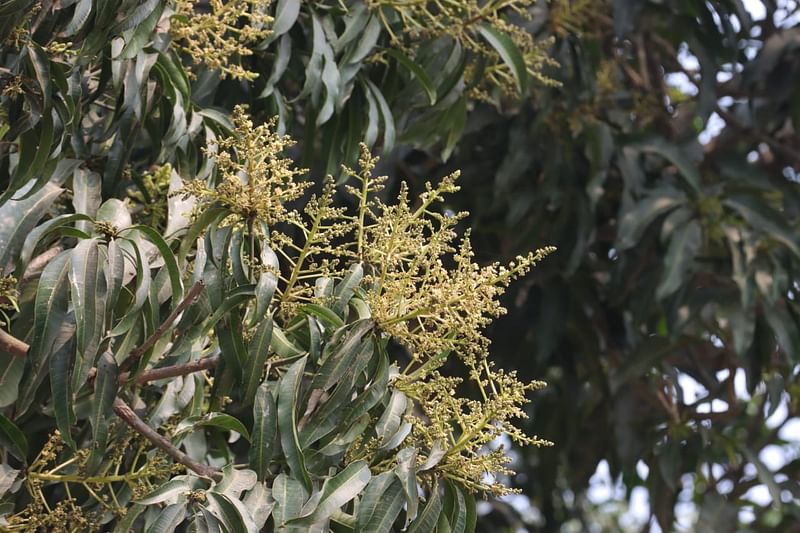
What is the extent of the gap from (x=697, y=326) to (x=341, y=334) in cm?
174

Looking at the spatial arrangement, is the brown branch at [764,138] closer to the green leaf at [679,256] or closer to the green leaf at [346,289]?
the green leaf at [679,256]

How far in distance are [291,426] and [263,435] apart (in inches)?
1.6

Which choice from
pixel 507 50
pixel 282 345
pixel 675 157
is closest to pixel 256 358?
pixel 282 345

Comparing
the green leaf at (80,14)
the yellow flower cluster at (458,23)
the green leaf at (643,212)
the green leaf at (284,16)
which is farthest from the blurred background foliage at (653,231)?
the green leaf at (80,14)

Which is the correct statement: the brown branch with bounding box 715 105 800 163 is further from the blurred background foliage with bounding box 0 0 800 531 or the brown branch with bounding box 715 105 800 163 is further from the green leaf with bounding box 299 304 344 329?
the green leaf with bounding box 299 304 344 329

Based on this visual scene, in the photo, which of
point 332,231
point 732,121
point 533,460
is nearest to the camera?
point 332,231

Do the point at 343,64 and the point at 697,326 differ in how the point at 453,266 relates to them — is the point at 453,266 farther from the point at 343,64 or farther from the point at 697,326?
the point at 343,64

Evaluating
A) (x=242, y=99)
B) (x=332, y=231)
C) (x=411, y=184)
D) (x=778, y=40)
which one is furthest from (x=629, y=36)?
(x=332, y=231)

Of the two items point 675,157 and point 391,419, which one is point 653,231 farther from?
point 391,419

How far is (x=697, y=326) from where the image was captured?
289cm

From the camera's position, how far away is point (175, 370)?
4.59 ft

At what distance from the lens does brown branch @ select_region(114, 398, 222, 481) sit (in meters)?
1.36

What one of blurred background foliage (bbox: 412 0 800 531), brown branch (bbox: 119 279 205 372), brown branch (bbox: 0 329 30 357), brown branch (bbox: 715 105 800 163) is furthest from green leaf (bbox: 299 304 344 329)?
brown branch (bbox: 715 105 800 163)

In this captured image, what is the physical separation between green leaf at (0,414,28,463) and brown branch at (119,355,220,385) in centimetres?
14
